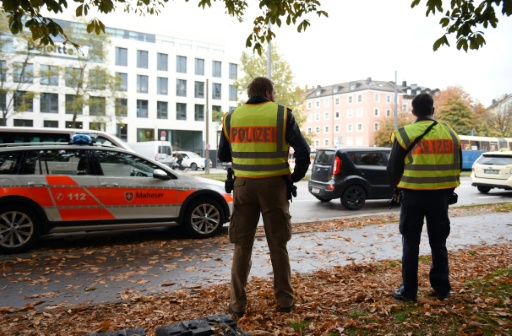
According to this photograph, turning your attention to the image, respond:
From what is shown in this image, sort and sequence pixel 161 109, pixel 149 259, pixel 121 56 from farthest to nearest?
pixel 161 109, pixel 121 56, pixel 149 259

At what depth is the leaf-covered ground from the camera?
335 centimetres

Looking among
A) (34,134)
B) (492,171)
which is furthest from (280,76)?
(34,134)

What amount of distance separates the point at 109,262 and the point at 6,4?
3462 mm

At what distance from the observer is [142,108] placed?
53594 millimetres

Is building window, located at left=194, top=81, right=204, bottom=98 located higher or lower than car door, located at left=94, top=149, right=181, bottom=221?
higher

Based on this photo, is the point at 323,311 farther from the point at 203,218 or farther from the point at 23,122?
the point at 23,122

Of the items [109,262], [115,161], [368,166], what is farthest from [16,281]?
[368,166]

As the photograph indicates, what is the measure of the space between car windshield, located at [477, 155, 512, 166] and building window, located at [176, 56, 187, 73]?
149 feet

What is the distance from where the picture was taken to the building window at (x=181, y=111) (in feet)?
182

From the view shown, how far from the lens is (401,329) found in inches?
131

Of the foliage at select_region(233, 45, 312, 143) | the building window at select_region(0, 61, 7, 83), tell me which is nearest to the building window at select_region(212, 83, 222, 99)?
the foliage at select_region(233, 45, 312, 143)

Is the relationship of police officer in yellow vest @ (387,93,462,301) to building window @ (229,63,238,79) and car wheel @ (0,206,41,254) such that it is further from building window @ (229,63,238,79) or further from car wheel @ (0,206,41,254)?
building window @ (229,63,238,79)

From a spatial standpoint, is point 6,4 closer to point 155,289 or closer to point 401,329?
point 155,289

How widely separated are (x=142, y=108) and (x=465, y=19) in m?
52.0
